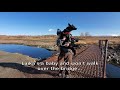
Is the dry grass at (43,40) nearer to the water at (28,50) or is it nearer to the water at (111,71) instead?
the water at (28,50)

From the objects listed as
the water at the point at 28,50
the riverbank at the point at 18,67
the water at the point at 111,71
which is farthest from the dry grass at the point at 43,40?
the water at the point at 111,71

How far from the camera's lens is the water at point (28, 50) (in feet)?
26.2

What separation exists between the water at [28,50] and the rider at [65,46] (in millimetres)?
298

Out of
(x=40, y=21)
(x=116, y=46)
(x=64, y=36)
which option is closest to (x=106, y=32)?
(x=116, y=46)

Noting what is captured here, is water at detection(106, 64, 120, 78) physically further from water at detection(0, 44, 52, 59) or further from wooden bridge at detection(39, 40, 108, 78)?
water at detection(0, 44, 52, 59)

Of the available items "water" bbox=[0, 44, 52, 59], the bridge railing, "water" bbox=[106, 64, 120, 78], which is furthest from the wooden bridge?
"water" bbox=[0, 44, 52, 59]

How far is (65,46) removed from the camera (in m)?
7.88

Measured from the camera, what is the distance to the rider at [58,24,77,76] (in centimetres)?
782

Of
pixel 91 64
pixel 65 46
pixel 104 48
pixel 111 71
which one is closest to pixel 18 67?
pixel 65 46

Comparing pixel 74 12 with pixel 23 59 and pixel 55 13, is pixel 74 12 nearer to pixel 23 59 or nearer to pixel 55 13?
pixel 55 13

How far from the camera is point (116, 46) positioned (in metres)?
7.85

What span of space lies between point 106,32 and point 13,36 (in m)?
1.97

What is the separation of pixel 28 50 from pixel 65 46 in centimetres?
84

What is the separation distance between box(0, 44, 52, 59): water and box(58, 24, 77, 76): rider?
0.98 feet
